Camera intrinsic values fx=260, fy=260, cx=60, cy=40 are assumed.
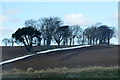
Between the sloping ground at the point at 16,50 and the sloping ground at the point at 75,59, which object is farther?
the sloping ground at the point at 16,50

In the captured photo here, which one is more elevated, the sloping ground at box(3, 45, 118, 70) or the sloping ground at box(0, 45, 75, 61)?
the sloping ground at box(0, 45, 75, 61)

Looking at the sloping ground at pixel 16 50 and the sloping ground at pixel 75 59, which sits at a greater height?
the sloping ground at pixel 16 50

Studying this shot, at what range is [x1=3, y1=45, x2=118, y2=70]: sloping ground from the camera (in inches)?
361

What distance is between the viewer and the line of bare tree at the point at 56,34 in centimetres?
1015

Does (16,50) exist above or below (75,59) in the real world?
above

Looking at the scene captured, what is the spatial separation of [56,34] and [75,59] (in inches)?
103

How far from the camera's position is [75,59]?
9883 mm

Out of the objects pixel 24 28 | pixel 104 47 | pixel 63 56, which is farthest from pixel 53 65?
pixel 104 47

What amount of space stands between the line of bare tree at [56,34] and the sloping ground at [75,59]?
27.8 inches

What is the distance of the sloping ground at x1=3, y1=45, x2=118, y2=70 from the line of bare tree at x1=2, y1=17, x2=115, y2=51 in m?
0.71

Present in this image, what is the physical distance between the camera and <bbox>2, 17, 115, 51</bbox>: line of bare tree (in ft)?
33.3

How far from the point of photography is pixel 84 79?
6.05 meters

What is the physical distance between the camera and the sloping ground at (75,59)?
9177mm

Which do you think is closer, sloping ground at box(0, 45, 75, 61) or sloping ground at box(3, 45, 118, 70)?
sloping ground at box(3, 45, 118, 70)
